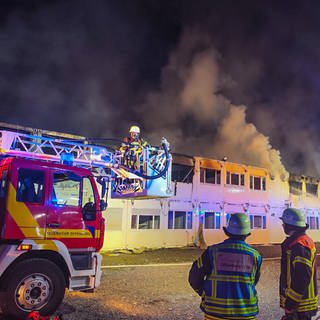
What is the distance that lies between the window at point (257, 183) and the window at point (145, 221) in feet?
28.0

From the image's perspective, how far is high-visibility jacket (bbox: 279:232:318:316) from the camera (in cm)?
354

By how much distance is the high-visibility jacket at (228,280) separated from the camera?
3.12m

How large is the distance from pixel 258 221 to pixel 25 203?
21.8 m

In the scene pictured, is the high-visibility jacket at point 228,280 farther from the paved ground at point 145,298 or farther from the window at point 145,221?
the window at point 145,221

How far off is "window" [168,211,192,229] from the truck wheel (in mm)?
14770

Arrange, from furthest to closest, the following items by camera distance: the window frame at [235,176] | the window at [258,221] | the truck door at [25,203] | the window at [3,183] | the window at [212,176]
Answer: the window at [258,221], the window frame at [235,176], the window at [212,176], the window at [3,183], the truck door at [25,203]

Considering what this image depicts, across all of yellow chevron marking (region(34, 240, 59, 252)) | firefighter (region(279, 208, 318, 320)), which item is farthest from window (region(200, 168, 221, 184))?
firefighter (region(279, 208, 318, 320))

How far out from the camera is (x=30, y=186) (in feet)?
20.1

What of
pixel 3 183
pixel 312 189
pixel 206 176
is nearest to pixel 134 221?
pixel 206 176

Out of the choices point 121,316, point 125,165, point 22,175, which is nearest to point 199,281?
point 121,316

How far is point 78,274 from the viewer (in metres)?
6.20

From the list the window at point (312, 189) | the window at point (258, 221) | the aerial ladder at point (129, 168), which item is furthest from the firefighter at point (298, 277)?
the window at point (312, 189)

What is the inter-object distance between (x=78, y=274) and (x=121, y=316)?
104cm

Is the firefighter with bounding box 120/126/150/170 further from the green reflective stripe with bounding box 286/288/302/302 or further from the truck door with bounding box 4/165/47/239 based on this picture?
the green reflective stripe with bounding box 286/288/302/302
